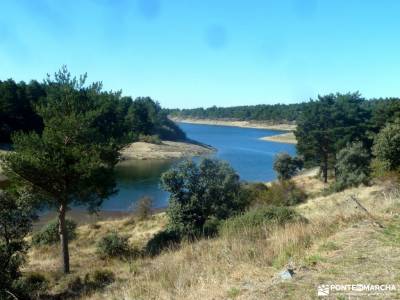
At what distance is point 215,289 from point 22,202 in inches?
420

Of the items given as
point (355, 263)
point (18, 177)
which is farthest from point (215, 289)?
point (18, 177)

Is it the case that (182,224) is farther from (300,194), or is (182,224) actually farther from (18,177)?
(300,194)

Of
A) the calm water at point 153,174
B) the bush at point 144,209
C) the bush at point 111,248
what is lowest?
the calm water at point 153,174

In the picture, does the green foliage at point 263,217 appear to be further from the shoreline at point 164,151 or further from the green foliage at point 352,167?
the shoreline at point 164,151

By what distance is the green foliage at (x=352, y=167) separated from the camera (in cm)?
3994

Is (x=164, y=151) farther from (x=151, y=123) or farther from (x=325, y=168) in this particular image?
(x=325, y=168)

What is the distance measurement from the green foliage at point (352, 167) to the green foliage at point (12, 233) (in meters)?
31.3

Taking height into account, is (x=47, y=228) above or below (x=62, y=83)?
below

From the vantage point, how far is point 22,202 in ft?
50.0

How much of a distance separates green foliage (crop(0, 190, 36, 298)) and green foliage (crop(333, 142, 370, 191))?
31.3 meters

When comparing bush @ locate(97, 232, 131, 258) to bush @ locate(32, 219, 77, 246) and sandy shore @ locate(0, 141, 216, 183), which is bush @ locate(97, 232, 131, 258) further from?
sandy shore @ locate(0, 141, 216, 183)

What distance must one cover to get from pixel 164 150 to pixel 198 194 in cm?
7098

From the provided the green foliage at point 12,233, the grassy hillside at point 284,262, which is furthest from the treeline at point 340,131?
the grassy hillside at point 284,262

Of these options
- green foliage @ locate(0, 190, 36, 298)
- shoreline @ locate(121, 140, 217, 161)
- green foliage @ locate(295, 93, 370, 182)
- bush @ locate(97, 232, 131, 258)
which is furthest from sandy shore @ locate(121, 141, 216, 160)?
green foliage @ locate(0, 190, 36, 298)
